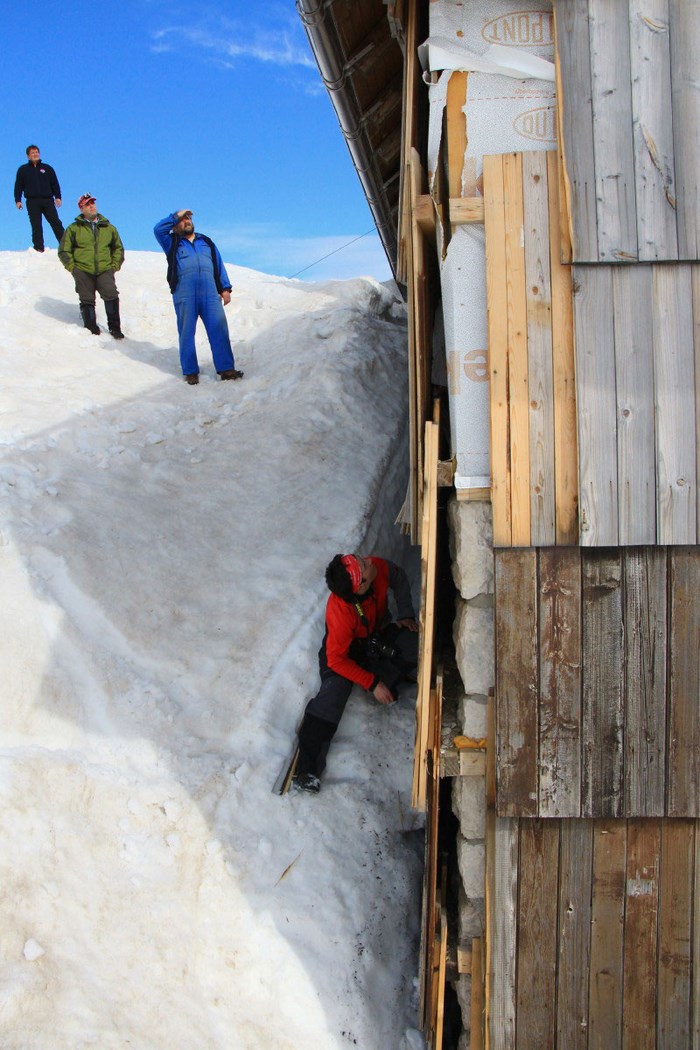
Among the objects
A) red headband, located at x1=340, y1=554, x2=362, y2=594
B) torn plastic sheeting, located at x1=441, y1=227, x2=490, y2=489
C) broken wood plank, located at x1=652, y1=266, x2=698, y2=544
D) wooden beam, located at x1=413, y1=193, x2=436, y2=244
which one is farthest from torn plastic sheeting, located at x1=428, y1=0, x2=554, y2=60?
red headband, located at x1=340, y1=554, x2=362, y2=594

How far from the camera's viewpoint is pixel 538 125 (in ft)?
12.5

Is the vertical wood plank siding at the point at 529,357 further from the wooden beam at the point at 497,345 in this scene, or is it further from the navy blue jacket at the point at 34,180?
the navy blue jacket at the point at 34,180

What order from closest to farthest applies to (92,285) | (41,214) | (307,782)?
(307,782) < (92,285) < (41,214)

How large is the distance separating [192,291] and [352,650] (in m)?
5.48

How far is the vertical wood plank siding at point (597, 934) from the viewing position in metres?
4.05

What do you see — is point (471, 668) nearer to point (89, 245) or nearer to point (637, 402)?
point (637, 402)

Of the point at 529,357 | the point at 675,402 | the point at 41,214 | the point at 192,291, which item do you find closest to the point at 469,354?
the point at 529,357

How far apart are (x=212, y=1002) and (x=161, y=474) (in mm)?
4365

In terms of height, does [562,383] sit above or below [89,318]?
below

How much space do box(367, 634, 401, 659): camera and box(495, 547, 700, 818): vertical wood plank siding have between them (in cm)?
175

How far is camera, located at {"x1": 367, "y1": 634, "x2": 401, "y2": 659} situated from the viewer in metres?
5.59

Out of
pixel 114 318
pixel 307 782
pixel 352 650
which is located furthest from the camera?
pixel 114 318

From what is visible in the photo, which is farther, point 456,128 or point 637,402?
point 456,128

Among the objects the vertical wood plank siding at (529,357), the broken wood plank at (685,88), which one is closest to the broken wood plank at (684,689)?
the vertical wood plank siding at (529,357)
